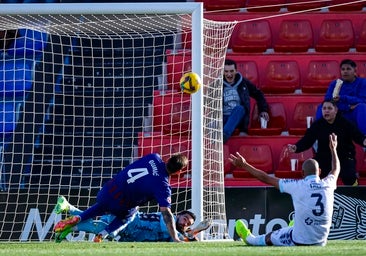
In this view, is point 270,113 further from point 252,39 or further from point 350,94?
point 252,39

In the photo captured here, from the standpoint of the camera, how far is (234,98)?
1518 cm

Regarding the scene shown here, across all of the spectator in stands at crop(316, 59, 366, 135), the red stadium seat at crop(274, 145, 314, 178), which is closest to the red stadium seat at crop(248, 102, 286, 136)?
the red stadium seat at crop(274, 145, 314, 178)

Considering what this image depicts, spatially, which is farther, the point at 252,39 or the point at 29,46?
the point at 252,39

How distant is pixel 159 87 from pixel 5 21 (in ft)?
11.0

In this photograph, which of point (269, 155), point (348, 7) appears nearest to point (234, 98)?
point (269, 155)

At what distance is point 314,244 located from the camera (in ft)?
34.6

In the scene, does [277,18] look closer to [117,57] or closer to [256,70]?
[256,70]

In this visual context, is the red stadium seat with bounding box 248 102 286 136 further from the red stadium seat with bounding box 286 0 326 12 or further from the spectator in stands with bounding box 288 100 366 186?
the red stadium seat with bounding box 286 0 326 12

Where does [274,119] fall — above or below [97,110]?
below

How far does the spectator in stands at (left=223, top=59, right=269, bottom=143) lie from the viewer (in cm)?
1514

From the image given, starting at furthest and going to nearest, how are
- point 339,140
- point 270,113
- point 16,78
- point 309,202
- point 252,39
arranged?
point 252,39 → point 270,113 → point 16,78 → point 339,140 → point 309,202

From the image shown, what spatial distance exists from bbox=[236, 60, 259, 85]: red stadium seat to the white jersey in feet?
18.7

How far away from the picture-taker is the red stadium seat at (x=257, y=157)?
15.3 metres

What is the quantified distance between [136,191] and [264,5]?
6.18 metres
